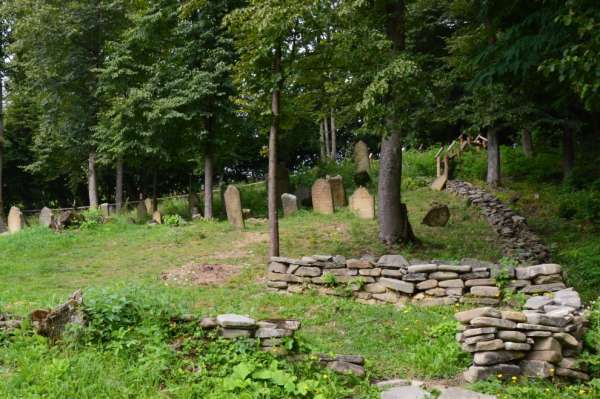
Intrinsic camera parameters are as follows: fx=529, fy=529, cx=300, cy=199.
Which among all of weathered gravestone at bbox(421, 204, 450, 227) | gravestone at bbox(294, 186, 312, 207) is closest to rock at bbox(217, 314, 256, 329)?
weathered gravestone at bbox(421, 204, 450, 227)

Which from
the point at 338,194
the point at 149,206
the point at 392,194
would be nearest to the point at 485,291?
the point at 392,194

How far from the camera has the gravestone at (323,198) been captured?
15.3 meters

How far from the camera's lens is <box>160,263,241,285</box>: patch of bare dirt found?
31.9 feet

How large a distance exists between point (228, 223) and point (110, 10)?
35.7ft

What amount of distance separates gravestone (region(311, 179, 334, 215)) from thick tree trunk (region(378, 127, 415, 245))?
4.25 m

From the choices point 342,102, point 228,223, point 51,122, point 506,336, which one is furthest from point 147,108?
point 506,336

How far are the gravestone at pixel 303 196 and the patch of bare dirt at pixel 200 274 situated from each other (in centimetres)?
692

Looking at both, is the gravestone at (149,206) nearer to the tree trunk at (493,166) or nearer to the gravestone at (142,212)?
the gravestone at (142,212)

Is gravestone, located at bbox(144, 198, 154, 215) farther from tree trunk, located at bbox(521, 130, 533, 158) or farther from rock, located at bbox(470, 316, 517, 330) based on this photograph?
rock, located at bbox(470, 316, 517, 330)

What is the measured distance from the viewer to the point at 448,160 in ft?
59.2

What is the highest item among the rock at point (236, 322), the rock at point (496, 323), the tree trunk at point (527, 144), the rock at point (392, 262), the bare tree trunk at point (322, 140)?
the bare tree trunk at point (322, 140)

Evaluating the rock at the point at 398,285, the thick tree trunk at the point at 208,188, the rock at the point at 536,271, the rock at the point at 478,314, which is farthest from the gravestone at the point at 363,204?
the rock at the point at 478,314

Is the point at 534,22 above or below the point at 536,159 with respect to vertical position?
above

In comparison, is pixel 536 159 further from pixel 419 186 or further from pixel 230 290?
pixel 230 290
